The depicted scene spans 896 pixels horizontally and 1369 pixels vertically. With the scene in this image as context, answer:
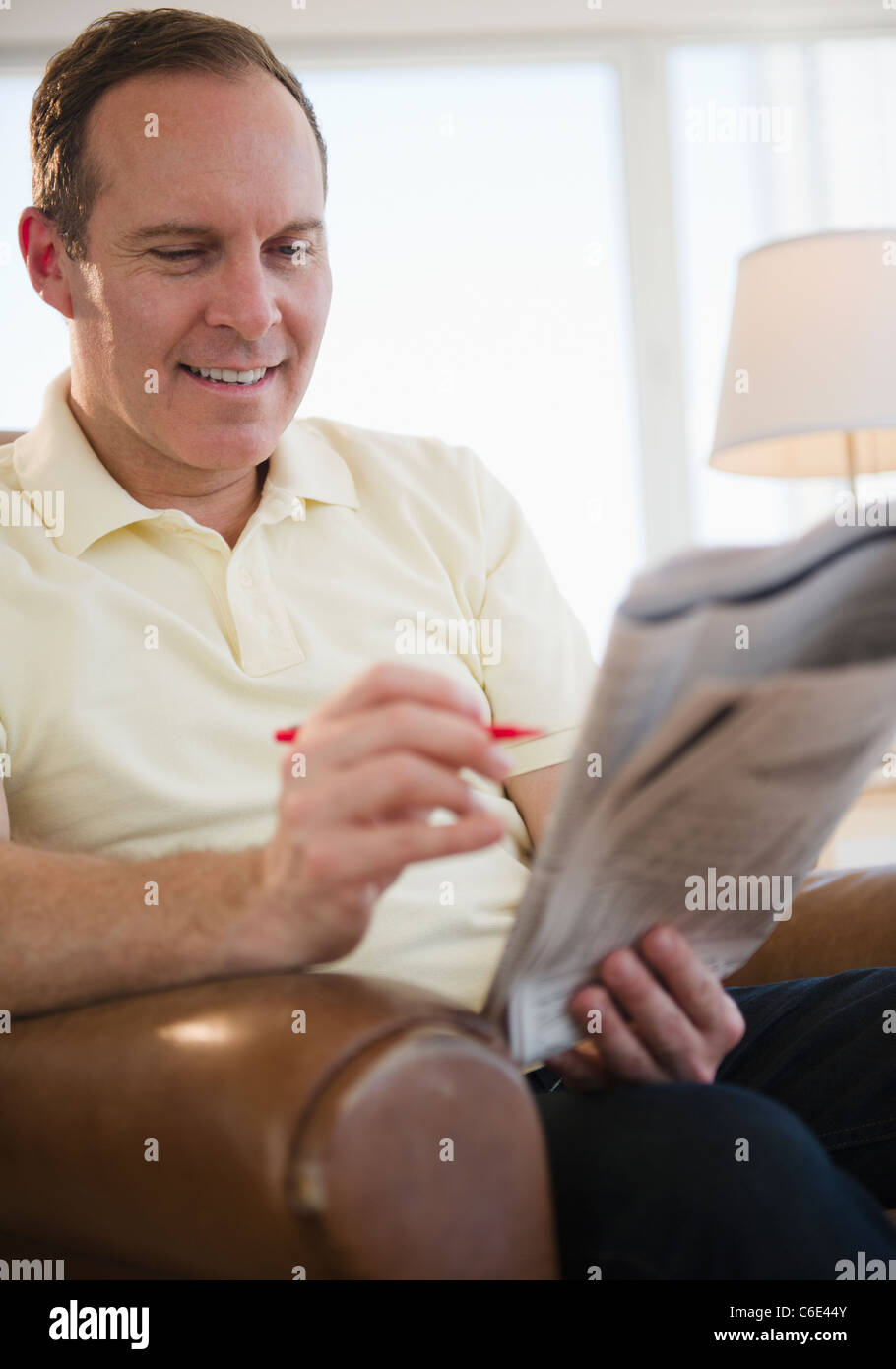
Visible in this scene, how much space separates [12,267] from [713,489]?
1906 mm

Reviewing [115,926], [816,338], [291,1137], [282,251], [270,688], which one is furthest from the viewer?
[816,338]

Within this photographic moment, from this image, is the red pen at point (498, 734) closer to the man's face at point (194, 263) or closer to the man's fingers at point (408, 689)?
the man's fingers at point (408, 689)

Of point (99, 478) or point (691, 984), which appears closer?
point (691, 984)

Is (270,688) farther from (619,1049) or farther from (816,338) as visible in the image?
(816,338)

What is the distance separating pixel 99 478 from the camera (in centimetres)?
111

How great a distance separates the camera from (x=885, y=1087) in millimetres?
936

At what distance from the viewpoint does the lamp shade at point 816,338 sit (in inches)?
82.6

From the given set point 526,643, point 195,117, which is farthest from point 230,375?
point 526,643

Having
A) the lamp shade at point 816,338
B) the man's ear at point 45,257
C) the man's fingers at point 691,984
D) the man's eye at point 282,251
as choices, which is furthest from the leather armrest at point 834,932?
the lamp shade at point 816,338

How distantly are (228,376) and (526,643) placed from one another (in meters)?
0.35

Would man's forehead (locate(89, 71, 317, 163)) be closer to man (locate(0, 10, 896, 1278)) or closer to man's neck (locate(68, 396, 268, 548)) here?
man (locate(0, 10, 896, 1278))

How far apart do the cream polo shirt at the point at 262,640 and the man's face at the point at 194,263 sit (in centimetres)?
7

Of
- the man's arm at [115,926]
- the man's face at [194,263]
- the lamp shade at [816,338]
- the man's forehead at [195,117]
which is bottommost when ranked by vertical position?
the man's arm at [115,926]
